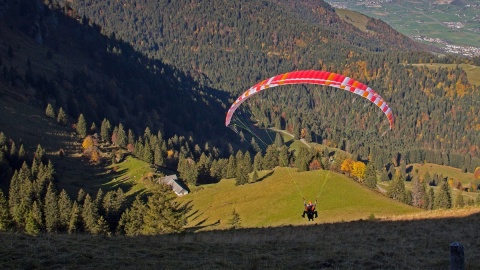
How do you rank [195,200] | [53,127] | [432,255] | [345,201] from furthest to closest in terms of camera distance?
[53,127], [195,200], [345,201], [432,255]

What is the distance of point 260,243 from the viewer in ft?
81.9

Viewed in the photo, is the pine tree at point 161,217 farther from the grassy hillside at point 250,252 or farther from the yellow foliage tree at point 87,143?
the yellow foliage tree at point 87,143

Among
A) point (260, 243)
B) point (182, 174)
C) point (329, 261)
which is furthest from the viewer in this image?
point (182, 174)

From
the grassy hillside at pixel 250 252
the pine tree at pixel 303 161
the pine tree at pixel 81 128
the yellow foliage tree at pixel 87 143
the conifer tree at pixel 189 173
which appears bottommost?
the grassy hillside at pixel 250 252

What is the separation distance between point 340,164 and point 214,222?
64.2m

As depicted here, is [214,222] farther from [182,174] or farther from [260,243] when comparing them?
[260,243]

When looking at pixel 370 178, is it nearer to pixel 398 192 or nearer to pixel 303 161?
pixel 398 192

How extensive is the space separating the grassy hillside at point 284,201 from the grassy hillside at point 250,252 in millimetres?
35456

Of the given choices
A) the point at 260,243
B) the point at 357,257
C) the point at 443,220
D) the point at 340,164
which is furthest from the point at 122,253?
the point at 340,164

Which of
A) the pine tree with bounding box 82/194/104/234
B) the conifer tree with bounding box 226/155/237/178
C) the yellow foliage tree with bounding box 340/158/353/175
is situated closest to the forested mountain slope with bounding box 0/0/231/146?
the conifer tree with bounding box 226/155/237/178

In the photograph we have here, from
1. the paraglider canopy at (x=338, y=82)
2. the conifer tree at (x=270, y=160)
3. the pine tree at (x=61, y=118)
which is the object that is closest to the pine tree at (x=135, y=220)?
the paraglider canopy at (x=338, y=82)

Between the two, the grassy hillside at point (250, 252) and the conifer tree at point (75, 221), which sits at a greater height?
the grassy hillside at point (250, 252)

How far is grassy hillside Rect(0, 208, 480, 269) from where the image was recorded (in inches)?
731

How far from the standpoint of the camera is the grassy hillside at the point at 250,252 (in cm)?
1858
